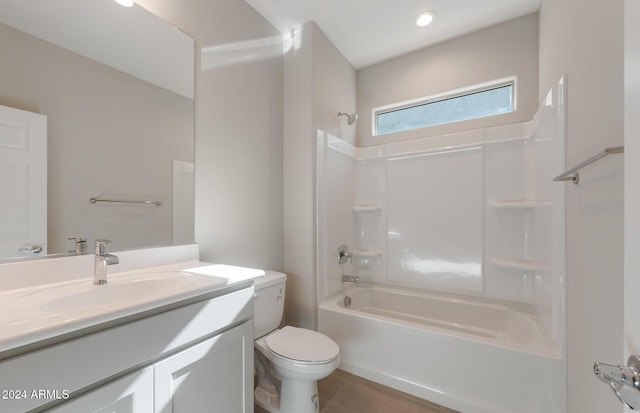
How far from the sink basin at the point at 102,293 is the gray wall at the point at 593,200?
4.96ft

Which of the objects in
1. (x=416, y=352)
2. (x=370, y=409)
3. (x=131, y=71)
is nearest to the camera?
(x=131, y=71)

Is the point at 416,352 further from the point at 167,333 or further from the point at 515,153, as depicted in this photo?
the point at 515,153

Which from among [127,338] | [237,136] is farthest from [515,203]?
[127,338]

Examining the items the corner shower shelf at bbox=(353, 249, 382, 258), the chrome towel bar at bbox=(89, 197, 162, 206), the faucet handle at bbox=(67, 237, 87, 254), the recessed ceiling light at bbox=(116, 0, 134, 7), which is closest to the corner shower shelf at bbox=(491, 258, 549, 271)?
the corner shower shelf at bbox=(353, 249, 382, 258)

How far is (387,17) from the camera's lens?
6.74 feet

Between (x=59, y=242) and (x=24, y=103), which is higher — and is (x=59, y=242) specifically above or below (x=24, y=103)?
below

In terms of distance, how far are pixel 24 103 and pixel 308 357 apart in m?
1.64

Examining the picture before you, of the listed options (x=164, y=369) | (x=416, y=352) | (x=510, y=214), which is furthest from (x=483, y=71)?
(x=164, y=369)

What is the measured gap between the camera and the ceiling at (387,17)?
1.93 meters

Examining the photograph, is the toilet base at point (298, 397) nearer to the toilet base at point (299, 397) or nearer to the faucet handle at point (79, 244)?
the toilet base at point (299, 397)

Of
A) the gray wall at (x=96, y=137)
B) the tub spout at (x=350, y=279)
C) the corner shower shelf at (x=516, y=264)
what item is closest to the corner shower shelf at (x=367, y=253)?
the tub spout at (x=350, y=279)

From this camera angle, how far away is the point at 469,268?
2225mm

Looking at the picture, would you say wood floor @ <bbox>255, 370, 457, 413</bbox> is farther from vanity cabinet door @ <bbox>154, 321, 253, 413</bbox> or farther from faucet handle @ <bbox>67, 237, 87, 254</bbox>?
faucet handle @ <bbox>67, 237, 87, 254</bbox>

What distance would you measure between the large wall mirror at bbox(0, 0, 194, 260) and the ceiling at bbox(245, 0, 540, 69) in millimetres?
918
